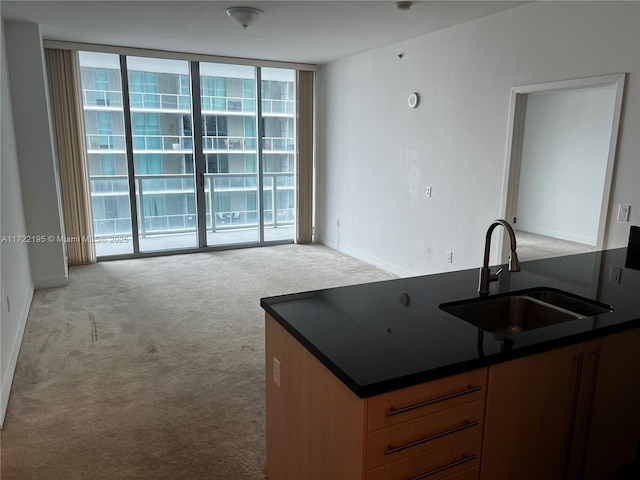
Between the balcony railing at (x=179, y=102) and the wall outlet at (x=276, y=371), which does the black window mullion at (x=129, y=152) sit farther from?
the wall outlet at (x=276, y=371)

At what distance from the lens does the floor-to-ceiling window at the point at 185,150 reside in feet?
18.7

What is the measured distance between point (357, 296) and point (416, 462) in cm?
71

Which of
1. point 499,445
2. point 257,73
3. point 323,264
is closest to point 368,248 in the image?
point 323,264

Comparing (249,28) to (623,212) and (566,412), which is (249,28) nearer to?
(623,212)

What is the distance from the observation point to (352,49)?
538cm

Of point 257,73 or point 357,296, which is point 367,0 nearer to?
point 357,296

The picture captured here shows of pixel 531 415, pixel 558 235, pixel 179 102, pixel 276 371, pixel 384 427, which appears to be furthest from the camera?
pixel 558 235

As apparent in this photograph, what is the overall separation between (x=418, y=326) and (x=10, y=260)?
126 inches

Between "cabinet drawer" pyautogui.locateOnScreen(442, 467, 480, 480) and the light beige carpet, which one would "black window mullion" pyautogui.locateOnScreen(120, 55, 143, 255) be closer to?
the light beige carpet

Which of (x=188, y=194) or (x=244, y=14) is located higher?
(x=244, y=14)

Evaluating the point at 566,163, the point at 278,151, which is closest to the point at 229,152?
the point at 278,151

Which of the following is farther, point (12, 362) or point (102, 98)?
point (102, 98)

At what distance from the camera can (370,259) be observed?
5871 mm

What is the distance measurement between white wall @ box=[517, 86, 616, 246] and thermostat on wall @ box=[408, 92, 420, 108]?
277 cm
